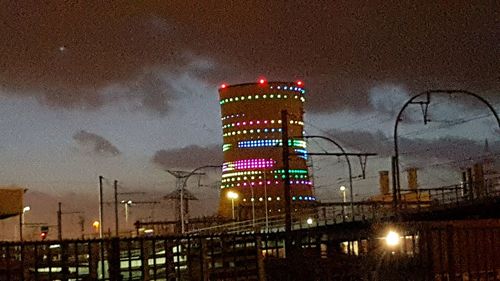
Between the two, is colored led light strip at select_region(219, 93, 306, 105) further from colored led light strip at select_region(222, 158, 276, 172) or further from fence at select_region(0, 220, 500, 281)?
fence at select_region(0, 220, 500, 281)

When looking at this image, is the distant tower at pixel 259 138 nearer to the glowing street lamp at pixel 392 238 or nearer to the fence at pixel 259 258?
the fence at pixel 259 258

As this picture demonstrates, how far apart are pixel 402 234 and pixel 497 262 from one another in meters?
2.64

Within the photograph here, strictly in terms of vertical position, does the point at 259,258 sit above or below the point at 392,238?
below

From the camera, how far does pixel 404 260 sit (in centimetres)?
2266

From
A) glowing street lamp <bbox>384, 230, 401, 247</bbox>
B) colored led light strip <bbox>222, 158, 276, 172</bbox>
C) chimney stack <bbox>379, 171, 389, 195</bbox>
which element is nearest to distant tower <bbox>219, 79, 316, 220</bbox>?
colored led light strip <bbox>222, 158, 276, 172</bbox>

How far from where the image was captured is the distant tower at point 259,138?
307 ft

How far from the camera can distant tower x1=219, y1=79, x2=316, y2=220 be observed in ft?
307

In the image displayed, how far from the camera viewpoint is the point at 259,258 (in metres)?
21.2

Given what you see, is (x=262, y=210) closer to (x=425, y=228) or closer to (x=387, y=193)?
(x=387, y=193)

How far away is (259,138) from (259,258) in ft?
238

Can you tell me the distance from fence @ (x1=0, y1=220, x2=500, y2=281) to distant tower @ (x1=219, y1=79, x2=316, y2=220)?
212ft

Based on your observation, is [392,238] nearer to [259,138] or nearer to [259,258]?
[259,258]

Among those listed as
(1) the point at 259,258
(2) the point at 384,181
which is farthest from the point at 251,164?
(1) the point at 259,258

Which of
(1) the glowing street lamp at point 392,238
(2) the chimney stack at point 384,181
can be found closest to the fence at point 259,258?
(1) the glowing street lamp at point 392,238
